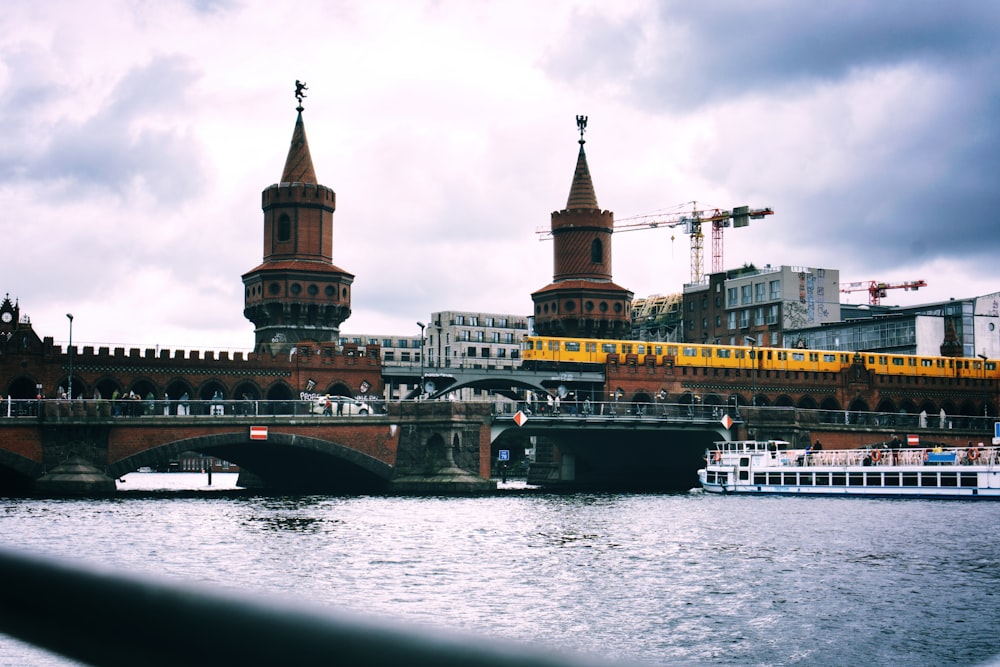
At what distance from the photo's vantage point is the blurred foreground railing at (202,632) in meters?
2.24

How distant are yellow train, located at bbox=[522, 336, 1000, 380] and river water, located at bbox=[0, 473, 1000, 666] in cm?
4257

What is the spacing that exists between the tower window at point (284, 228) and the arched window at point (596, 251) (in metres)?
35.1

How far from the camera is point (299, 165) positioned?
119m

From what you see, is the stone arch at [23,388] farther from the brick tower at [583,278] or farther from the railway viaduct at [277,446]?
the brick tower at [583,278]

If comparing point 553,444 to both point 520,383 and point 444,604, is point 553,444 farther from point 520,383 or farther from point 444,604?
point 444,604

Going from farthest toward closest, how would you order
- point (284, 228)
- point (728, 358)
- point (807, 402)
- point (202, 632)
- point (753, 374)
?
1. point (807, 402)
2. point (728, 358)
3. point (753, 374)
4. point (284, 228)
5. point (202, 632)

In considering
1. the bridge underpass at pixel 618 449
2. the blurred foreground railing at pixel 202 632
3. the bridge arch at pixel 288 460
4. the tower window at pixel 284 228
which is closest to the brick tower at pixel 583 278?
the bridge underpass at pixel 618 449

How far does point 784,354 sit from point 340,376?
51016 mm

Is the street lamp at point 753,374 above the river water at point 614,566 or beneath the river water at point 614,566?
above

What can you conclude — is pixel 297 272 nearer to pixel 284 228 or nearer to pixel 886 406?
pixel 284 228

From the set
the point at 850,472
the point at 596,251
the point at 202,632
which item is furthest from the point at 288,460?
the point at 202,632

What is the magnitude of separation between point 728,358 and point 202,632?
12901 centimetres

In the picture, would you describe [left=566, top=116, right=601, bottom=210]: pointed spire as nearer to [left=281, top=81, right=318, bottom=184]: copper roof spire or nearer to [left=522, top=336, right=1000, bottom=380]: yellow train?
[left=522, top=336, right=1000, bottom=380]: yellow train

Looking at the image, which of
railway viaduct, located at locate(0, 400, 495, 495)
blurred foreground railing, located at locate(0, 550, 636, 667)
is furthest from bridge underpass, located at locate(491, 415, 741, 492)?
blurred foreground railing, located at locate(0, 550, 636, 667)
